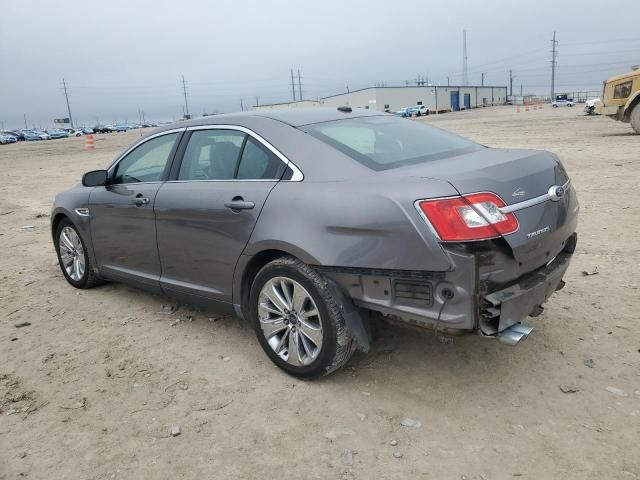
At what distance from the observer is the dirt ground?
8.47 ft

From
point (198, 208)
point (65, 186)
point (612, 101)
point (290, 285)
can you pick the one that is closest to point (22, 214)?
point (65, 186)

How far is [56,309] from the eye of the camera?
4.83 metres

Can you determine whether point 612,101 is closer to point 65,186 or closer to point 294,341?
point 65,186

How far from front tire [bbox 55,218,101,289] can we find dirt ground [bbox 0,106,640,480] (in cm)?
45

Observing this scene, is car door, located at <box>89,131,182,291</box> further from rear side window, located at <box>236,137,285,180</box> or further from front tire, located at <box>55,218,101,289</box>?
rear side window, located at <box>236,137,285,180</box>

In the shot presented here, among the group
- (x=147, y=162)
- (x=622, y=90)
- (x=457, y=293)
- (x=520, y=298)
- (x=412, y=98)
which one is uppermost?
(x=412, y=98)

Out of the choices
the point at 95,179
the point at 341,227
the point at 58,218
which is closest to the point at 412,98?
the point at 58,218

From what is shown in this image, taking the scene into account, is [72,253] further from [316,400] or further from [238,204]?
[316,400]

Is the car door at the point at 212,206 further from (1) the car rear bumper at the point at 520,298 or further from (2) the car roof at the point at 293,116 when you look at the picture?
(1) the car rear bumper at the point at 520,298

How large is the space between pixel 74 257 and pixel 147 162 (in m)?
1.52

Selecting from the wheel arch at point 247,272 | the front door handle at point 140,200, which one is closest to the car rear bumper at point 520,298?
the wheel arch at point 247,272

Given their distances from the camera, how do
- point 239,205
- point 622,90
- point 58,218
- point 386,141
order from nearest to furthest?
point 239,205 < point 386,141 < point 58,218 < point 622,90

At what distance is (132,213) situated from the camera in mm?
4316

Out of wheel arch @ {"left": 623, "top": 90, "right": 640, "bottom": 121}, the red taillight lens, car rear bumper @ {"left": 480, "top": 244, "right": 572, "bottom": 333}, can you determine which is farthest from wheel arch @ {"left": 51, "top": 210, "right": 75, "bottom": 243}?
wheel arch @ {"left": 623, "top": 90, "right": 640, "bottom": 121}
